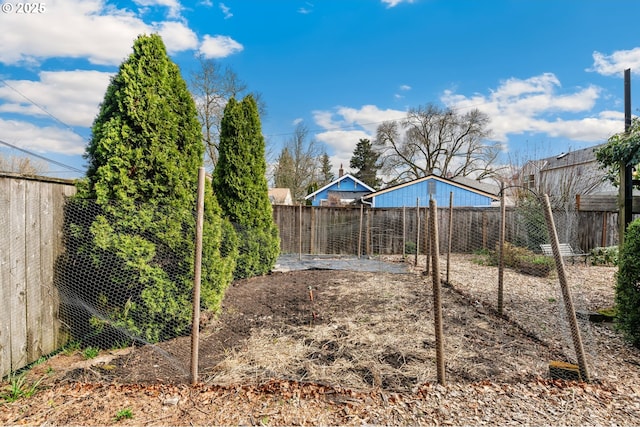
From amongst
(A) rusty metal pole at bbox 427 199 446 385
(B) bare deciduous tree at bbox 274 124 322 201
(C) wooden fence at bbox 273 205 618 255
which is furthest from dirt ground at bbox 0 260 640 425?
(B) bare deciduous tree at bbox 274 124 322 201

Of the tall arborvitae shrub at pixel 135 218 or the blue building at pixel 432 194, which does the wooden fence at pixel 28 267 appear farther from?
the blue building at pixel 432 194

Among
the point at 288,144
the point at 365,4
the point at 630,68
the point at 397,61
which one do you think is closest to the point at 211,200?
the point at 630,68

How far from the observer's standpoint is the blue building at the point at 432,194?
53.9ft

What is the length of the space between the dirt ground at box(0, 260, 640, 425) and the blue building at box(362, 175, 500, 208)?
13.2 m

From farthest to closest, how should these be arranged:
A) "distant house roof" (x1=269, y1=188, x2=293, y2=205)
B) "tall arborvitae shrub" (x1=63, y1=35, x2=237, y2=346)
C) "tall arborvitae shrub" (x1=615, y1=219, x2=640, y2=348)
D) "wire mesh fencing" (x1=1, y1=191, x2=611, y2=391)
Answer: "distant house roof" (x1=269, y1=188, x2=293, y2=205) < "tall arborvitae shrub" (x1=615, y1=219, x2=640, y2=348) < "tall arborvitae shrub" (x1=63, y1=35, x2=237, y2=346) < "wire mesh fencing" (x1=1, y1=191, x2=611, y2=391)

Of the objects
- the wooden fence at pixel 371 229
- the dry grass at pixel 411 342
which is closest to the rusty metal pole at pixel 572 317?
the dry grass at pixel 411 342

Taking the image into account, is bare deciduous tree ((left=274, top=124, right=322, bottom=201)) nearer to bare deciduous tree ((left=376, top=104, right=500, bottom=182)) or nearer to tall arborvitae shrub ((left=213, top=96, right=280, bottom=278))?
bare deciduous tree ((left=376, top=104, right=500, bottom=182))

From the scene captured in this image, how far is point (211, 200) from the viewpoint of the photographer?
3846 mm

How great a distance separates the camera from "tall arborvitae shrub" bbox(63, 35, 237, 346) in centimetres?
289

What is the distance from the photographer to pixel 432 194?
16.8 meters

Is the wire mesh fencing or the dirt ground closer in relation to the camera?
the dirt ground

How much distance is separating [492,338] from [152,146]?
4.19 m

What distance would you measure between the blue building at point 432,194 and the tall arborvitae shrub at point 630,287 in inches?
514

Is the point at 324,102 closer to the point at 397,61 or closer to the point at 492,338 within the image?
the point at 397,61
